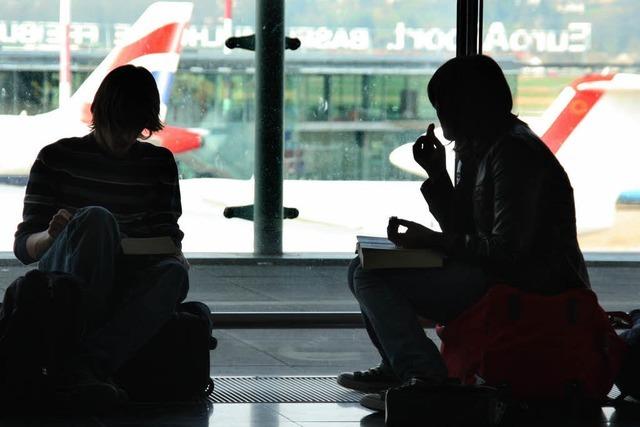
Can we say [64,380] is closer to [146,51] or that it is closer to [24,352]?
[24,352]

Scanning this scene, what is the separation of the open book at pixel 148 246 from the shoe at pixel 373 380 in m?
0.71

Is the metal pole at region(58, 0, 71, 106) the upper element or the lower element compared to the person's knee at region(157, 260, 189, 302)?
upper

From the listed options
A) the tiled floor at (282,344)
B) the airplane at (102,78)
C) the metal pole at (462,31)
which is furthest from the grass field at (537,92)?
the airplane at (102,78)

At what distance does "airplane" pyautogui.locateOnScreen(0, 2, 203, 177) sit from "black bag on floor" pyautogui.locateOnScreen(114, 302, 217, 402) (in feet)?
6.61

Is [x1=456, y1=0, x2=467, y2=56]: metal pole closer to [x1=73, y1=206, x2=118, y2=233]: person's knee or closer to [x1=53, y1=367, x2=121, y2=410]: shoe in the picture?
[x1=73, y1=206, x2=118, y2=233]: person's knee

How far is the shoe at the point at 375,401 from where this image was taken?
142 inches

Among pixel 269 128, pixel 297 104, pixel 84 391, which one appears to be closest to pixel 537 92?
pixel 297 104

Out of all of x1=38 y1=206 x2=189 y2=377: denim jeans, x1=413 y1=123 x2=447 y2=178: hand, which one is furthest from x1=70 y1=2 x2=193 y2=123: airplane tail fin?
x1=413 y1=123 x2=447 y2=178: hand

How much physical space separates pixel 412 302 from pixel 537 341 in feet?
1.16

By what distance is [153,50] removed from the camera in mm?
5648

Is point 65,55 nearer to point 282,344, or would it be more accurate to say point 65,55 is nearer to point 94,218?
point 282,344

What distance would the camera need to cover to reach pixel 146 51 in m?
5.66

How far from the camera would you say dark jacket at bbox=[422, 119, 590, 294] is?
3426mm

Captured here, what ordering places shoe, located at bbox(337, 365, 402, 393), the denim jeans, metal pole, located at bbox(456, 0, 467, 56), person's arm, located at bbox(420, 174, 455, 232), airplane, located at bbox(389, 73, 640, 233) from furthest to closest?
airplane, located at bbox(389, 73, 640, 233), metal pole, located at bbox(456, 0, 467, 56), shoe, located at bbox(337, 365, 402, 393), person's arm, located at bbox(420, 174, 455, 232), the denim jeans
